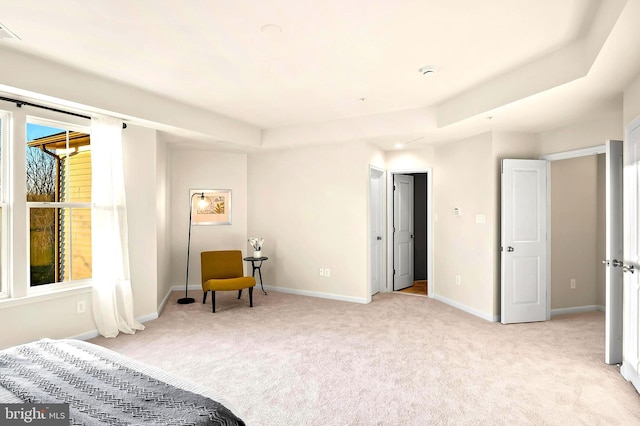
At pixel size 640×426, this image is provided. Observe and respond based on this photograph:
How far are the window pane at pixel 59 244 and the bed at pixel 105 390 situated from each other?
2.20 metres

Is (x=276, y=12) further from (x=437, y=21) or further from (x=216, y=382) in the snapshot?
(x=216, y=382)

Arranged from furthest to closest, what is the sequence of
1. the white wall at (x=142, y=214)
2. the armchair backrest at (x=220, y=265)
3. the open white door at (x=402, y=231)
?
the open white door at (x=402, y=231), the armchair backrest at (x=220, y=265), the white wall at (x=142, y=214)

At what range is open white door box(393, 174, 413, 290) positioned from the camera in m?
6.36

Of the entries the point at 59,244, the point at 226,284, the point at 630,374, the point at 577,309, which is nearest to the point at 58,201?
the point at 59,244

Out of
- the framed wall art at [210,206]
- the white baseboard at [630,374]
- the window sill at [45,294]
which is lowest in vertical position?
the white baseboard at [630,374]

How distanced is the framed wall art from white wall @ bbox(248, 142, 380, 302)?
43 cm

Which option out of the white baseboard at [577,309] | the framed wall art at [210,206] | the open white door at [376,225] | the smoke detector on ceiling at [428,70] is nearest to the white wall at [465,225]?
the open white door at [376,225]

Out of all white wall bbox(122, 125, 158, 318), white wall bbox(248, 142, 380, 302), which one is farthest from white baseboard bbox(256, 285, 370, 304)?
white wall bbox(122, 125, 158, 318)

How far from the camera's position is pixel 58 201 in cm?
377

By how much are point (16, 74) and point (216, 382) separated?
3.04 m

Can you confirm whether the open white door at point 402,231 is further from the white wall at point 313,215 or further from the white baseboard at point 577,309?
the white baseboard at point 577,309

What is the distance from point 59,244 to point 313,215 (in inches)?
133

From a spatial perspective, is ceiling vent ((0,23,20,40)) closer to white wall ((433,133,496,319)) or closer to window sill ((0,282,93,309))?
window sill ((0,282,93,309))

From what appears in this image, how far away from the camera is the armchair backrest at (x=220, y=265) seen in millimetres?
5258
